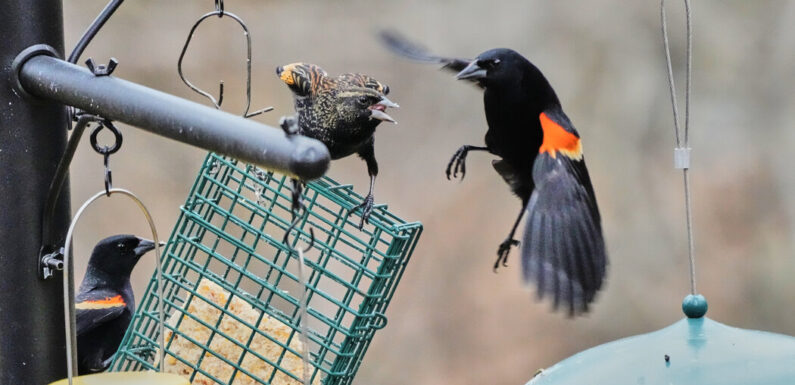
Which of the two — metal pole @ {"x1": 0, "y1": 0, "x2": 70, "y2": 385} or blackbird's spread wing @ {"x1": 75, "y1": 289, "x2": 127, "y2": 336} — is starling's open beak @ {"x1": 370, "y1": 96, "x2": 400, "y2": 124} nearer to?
metal pole @ {"x1": 0, "y1": 0, "x2": 70, "y2": 385}

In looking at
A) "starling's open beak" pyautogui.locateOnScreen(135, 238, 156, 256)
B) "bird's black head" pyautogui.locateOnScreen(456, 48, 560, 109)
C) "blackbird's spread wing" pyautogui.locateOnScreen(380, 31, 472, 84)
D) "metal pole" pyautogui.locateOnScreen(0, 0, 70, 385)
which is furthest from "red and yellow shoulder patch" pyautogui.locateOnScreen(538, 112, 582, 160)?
"starling's open beak" pyautogui.locateOnScreen(135, 238, 156, 256)

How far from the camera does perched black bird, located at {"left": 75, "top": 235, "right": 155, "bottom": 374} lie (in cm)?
348

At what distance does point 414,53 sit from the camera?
10.3 feet

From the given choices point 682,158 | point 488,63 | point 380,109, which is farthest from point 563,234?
point 380,109

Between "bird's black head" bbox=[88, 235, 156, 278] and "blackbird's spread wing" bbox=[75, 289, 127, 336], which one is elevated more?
"bird's black head" bbox=[88, 235, 156, 278]

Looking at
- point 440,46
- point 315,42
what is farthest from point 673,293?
point 315,42

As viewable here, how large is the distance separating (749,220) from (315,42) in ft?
9.24

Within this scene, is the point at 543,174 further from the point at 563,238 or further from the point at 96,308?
the point at 96,308

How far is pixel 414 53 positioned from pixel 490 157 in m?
3.56

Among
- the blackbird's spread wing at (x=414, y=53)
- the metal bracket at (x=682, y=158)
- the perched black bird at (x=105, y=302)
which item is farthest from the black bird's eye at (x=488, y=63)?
the perched black bird at (x=105, y=302)

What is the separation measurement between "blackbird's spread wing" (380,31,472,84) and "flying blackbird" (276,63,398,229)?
0.14 meters

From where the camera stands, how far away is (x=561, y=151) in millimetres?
2641

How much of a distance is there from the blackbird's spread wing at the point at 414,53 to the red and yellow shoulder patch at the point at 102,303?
4.06ft

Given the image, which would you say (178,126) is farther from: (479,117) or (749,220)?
(749,220)
